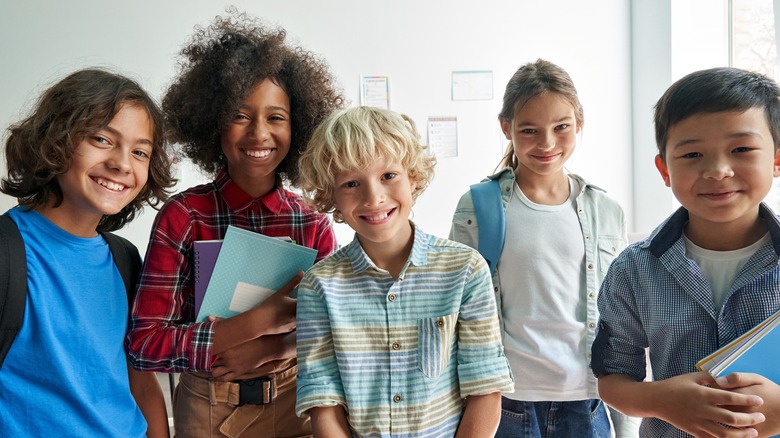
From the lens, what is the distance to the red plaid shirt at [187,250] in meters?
1.24

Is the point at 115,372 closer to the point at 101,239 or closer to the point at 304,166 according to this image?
the point at 101,239

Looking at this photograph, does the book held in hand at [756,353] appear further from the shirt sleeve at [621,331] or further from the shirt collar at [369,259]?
the shirt collar at [369,259]

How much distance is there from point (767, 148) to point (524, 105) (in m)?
0.71

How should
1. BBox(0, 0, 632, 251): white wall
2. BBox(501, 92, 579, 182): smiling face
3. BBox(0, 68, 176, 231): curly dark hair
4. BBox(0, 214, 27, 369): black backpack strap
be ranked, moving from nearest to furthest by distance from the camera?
BBox(0, 214, 27, 369): black backpack strap → BBox(0, 68, 176, 231): curly dark hair → BBox(501, 92, 579, 182): smiling face → BBox(0, 0, 632, 251): white wall

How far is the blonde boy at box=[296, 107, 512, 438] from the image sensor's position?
113 cm

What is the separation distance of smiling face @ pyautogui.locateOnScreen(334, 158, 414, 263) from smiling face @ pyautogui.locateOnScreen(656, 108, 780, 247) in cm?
50

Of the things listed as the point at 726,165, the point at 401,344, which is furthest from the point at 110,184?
the point at 726,165

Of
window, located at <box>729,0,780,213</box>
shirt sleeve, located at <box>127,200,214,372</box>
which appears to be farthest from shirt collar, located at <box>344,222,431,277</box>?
window, located at <box>729,0,780,213</box>

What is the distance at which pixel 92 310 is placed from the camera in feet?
4.04

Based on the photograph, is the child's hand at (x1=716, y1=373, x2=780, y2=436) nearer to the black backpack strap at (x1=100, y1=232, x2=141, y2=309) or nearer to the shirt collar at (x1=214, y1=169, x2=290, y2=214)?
the shirt collar at (x1=214, y1=169, x2=290, y2=214)

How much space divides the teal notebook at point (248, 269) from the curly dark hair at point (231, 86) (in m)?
0.28

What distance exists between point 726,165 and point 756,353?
11.7 inches

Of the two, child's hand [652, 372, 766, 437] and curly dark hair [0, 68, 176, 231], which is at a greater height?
curly dark hair [0, 68, 176, 231]

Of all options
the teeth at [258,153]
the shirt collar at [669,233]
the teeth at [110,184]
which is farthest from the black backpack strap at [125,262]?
the shirt collar at [669,233]
